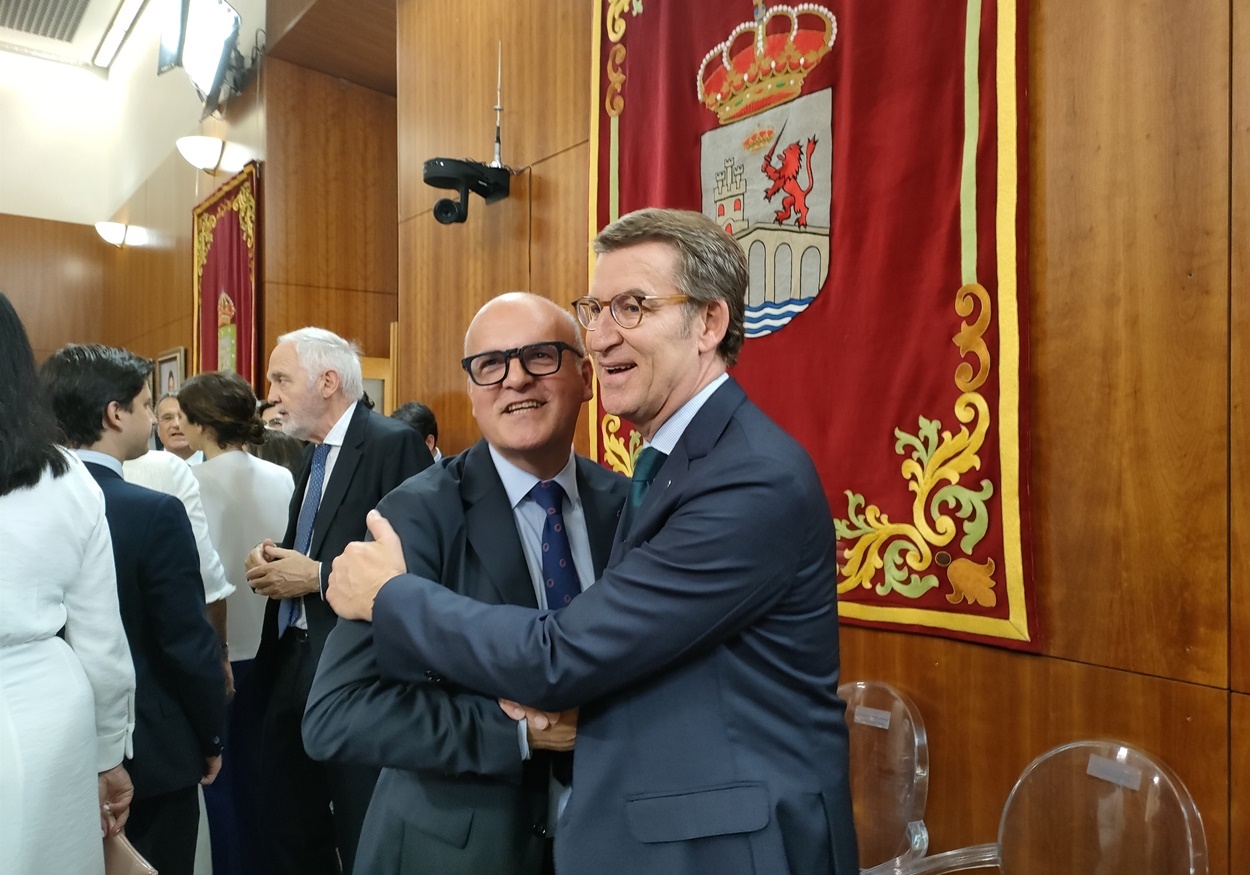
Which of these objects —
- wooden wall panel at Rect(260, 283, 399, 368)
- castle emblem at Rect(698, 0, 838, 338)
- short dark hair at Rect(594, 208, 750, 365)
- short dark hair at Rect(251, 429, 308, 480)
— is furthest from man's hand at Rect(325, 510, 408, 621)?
wooden wall panel at Rect(260, 283, 399, 368)

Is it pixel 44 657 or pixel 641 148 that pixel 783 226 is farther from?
pixel 44 657

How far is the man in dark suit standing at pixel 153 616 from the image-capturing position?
194 centimetres

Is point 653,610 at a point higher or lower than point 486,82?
lower

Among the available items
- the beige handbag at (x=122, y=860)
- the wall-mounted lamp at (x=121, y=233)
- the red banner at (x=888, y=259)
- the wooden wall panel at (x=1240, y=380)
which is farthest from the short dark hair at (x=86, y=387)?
the wall-mounted lamp at (x=121, y=233)

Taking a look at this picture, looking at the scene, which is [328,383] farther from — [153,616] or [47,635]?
[47,635]

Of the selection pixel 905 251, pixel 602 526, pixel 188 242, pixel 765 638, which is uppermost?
pixel 188 242

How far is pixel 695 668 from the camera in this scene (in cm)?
110

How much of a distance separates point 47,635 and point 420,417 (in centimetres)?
250

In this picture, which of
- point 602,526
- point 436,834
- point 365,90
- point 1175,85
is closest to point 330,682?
point 436,834

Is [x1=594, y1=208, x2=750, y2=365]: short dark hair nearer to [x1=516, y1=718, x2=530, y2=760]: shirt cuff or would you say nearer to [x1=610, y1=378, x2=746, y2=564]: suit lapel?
[x1=610, y1=378, x2=746, y2=564]: suit lapel

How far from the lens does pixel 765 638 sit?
3.65 feet

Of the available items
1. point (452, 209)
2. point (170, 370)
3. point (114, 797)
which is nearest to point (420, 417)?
point (452, 209)

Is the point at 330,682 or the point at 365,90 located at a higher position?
the point at 365,90

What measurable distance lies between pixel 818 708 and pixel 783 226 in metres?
1.65
